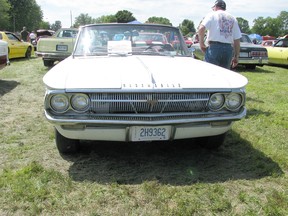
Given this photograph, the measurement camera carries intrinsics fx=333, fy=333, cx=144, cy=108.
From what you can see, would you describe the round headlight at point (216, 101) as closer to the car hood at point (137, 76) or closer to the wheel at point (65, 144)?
the car hood at point (137, 76)

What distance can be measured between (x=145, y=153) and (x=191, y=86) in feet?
3.48

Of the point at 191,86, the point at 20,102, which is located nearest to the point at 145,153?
the point at 191,86

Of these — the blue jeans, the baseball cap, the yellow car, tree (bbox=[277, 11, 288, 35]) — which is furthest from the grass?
tree (bbox=[277, 11, 288, 35])

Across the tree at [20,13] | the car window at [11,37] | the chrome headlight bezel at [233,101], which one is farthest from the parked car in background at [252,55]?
the tree at [20,13]

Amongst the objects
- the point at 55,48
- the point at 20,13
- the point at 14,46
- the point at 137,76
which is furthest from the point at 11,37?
the point at 20,13

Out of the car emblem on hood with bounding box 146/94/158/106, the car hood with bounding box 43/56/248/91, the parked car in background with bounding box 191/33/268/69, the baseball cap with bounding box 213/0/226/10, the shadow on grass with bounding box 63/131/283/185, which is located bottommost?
the shadow on grass with bounding box 63/131/283/185

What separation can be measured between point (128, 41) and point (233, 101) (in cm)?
178

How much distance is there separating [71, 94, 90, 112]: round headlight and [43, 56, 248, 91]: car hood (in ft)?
0.33

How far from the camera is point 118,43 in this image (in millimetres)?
4406

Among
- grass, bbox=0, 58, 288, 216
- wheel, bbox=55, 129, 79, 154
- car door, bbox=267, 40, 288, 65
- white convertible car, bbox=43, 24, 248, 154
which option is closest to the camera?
grass, bbox=0, 58, 288, 216

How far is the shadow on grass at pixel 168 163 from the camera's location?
10.5ft

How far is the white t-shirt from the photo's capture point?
5230mm

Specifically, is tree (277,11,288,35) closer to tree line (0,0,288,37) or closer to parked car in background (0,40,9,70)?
tree line (0,0,288,37)

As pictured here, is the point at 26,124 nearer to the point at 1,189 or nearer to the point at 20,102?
the point at 20,102
